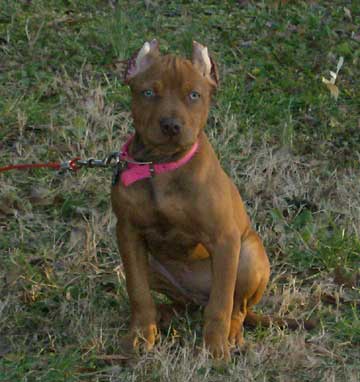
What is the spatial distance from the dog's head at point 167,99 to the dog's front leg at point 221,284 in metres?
0.55

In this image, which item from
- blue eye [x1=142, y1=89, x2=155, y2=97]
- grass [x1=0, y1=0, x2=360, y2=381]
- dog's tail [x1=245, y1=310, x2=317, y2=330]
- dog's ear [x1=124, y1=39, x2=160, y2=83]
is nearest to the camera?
blue eye [x1=142, y1=89, x2=155, y2=97]

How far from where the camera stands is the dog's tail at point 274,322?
5.38 metres

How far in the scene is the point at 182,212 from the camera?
4.84 meters

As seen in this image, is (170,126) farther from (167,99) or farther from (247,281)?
(247,281)

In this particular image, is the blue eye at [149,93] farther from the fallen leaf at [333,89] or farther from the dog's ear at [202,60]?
the fallen leaf at [333,89]

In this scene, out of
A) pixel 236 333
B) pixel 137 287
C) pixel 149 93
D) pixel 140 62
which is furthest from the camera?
pixel 236 333

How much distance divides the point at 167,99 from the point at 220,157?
2709 mm

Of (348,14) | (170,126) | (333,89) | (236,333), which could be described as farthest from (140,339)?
(348,14)

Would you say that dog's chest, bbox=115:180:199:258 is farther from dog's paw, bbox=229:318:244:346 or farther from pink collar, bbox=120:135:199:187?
dog's paw, bbox=229:318:244:346

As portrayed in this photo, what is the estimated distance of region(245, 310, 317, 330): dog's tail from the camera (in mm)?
5375

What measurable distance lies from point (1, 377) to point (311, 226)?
260cm

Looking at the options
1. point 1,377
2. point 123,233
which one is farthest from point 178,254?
point 1,377

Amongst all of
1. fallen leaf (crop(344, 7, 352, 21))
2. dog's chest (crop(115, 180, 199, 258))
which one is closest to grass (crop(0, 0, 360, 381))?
fallen leaf (crop(344, 7, 352, 21))

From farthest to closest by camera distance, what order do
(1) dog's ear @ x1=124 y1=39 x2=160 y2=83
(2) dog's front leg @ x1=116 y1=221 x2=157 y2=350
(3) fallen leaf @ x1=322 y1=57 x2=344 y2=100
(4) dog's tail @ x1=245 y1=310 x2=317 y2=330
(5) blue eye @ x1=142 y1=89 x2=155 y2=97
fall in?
(3) fallen leaf @ x1=322 y1=57 x2=344 y2=100, (4) dog's tail @ x1=245 y1=310 x2=317 y2=330, (2) dog's front leg @ x1=116 y1=221 x2=157 y2=350, (1) dog's ear @ x1=124 y1=39 x2=160 y2=83, (5) blue eye @ x1=142 y1=89 x2=155 y2=97
